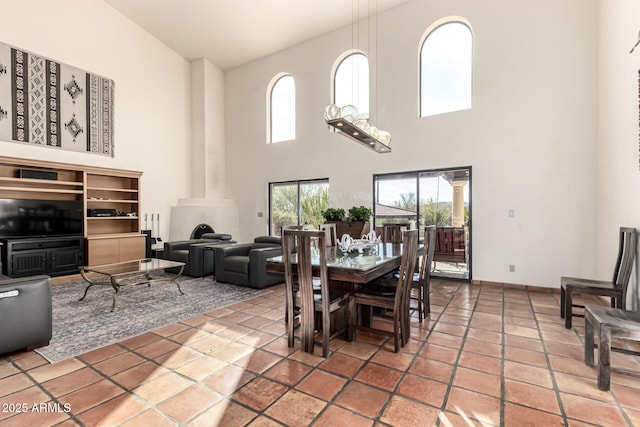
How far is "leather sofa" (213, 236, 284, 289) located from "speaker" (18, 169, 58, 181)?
3.05 meters

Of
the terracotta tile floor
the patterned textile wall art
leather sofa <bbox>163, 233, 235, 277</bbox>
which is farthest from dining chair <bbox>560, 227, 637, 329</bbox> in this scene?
the patterned textile wall art

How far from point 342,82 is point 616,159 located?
4.73 meters

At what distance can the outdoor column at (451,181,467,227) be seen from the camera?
5199 mm

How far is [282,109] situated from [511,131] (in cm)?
493

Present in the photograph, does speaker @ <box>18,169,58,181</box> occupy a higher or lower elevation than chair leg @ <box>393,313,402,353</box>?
higher

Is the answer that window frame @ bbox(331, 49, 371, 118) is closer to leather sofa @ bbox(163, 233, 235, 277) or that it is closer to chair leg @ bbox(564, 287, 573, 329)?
leather sofa @ bbox(163, 233, 235, 277)

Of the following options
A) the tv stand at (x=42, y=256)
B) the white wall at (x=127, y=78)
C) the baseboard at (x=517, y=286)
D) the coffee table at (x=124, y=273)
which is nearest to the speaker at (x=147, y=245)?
the white wall at (x=127, y=78)

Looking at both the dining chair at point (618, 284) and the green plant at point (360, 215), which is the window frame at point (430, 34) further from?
the dining chair at point (618, 284)

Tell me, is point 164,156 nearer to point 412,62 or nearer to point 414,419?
point 412,62

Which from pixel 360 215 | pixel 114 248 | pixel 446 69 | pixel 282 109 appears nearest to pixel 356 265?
pixel 360 215

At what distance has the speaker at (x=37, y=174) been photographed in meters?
4.97

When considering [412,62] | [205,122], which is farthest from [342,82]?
[205,122]

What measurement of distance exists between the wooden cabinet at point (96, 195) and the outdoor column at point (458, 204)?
605cm

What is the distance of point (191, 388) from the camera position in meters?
2.03
